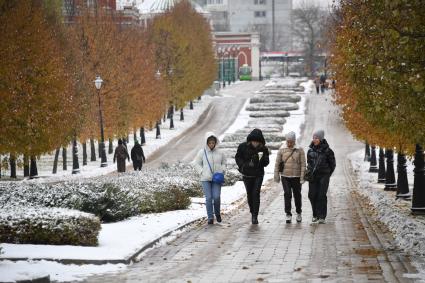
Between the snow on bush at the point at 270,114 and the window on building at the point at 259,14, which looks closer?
the snow on bush at the point at 270,114

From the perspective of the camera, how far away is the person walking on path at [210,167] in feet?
51.6

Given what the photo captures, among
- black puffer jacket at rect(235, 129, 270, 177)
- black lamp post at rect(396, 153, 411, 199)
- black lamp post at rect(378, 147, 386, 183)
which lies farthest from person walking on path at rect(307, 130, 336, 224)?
black lamp post at rect(378, 147, 386, 183)

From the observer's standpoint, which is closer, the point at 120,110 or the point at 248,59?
the point at 120,110

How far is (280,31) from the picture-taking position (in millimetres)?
170250

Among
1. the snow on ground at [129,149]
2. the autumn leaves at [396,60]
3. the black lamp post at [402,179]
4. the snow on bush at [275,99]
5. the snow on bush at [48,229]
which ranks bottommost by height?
the snow on ground at [129,149]

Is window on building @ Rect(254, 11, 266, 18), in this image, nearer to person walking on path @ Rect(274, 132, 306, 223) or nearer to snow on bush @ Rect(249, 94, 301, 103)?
snow on bush @ Rect(249, 94, 301, 103)

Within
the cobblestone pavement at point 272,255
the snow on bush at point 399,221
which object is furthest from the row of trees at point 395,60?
the cobblestone pavement at point 272,255

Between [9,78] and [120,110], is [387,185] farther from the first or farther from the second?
[120,110]

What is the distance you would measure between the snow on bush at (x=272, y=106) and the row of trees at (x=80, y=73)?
5.24m

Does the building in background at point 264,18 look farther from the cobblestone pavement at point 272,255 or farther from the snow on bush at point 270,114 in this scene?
the cobblestone pavement at point 272,255

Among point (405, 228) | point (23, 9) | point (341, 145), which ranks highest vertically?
point (23, 9)

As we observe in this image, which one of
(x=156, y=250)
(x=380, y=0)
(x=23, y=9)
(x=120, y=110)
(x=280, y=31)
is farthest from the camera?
(x=280, y=31)

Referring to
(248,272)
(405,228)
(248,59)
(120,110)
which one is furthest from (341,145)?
(248,59)

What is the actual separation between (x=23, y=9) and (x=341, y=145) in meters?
26.5
